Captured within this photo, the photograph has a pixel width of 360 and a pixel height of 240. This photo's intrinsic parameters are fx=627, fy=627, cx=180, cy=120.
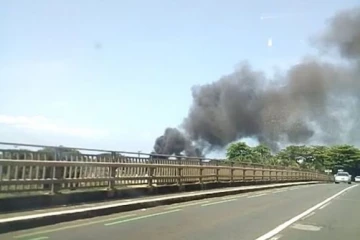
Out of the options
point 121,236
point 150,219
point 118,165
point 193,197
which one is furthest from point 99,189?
point 121,236

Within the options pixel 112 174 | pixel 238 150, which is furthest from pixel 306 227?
pixel 238 150

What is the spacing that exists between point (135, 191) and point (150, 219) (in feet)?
18.2

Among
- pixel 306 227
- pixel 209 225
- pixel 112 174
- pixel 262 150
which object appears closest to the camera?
pixel 209 225

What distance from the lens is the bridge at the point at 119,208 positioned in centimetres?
1248

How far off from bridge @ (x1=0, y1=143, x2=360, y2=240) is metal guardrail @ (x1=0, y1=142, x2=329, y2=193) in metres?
0.03

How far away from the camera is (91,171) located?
58.6ft

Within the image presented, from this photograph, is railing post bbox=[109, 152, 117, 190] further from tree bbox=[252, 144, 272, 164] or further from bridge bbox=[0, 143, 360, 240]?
tree bbox=[252, 144, 272, 164]

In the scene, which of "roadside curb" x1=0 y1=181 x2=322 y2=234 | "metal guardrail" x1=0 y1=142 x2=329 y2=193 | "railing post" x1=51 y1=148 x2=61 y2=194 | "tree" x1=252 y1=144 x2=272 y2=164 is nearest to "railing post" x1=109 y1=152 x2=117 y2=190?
"metal guardrail" x1=0 y1=142 x2=329 y2=193

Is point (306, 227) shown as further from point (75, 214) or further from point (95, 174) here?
point (95, 174)

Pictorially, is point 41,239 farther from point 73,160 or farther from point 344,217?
point 344,217

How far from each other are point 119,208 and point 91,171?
2033 millimetres

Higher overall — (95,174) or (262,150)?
(262,150)

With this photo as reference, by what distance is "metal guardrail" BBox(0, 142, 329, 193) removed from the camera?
570 inches

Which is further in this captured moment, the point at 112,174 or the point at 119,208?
the point at 112,174
